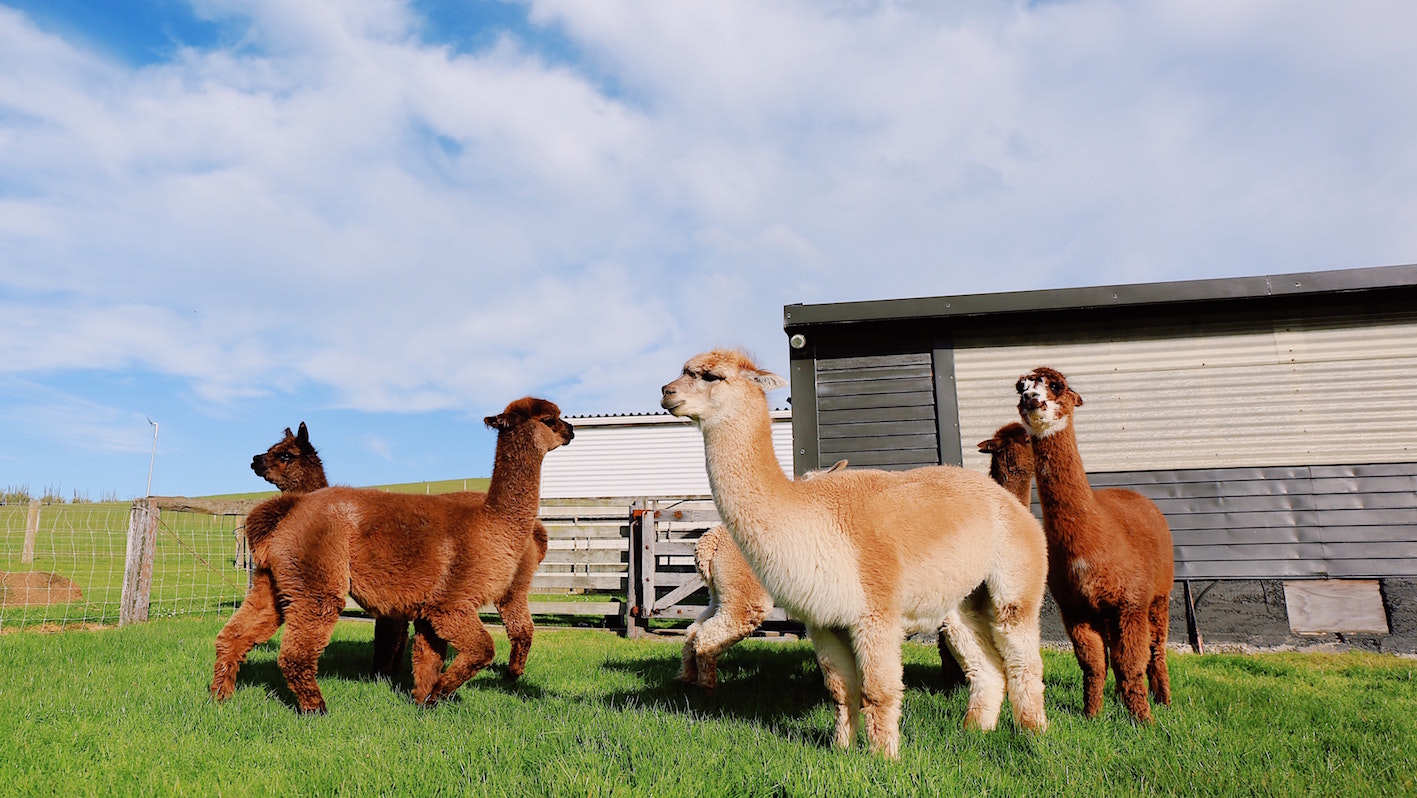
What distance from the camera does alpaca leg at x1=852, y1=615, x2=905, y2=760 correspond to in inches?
149

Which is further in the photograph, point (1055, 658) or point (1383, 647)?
point (1383, 647)

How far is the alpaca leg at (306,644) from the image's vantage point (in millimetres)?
4863

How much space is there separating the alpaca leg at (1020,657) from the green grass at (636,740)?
24 centimetres

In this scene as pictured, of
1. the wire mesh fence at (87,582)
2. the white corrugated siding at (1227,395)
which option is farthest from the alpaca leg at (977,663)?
the wire mesh fence at (87,582)

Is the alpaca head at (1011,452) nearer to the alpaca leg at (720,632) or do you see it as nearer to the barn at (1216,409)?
the alpaca leg at (720,632)

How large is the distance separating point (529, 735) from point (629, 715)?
2.40ft

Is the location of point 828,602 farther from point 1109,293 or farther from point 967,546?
point 1109,293

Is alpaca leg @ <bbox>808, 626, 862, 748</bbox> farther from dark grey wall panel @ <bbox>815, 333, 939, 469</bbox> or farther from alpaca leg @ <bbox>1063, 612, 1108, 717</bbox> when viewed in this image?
dark grey wall panel @ <bbox>815, 333, 939, 469</bbox>

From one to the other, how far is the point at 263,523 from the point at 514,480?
6.15 ft

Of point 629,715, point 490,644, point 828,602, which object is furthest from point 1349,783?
point 490,644

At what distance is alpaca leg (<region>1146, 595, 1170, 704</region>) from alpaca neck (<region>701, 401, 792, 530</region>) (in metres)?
3.50

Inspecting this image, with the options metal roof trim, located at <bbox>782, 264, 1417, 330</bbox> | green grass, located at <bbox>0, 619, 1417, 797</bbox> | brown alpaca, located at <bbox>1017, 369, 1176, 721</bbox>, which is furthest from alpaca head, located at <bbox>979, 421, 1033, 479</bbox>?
metal roof trim, located at <bbox>782, 264, 1417, 330</bbox>

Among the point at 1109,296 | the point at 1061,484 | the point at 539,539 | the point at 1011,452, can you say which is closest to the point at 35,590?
the point at 539,539

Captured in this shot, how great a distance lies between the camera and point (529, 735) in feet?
13.7
